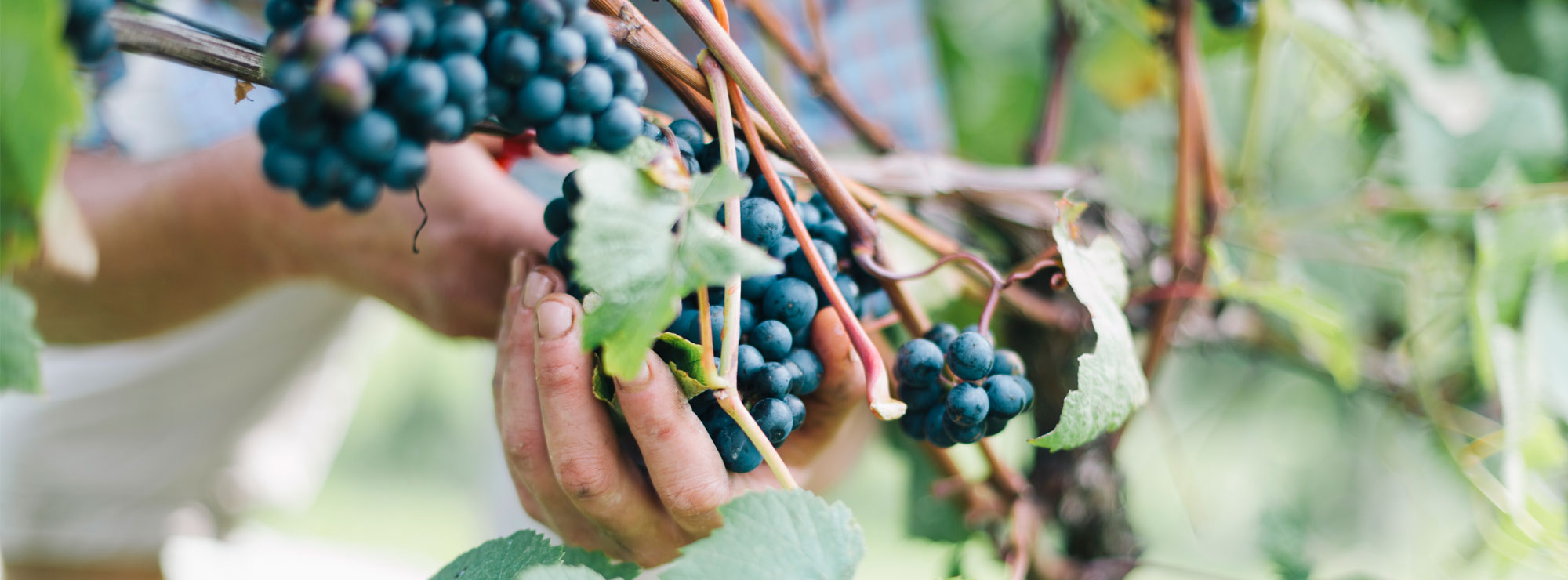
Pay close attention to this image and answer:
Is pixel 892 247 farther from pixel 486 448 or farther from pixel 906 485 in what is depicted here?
pixel 486 448

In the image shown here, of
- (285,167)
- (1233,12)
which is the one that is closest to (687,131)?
(285,167)

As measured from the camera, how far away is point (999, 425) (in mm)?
387

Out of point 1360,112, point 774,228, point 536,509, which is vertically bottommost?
point 536,509

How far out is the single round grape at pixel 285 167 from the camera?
0.78 feet

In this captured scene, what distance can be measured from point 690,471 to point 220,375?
142cm

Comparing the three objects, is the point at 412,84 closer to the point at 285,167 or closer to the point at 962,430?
the point at 285,167

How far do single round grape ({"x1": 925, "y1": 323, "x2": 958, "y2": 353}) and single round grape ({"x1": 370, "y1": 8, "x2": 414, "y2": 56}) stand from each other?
257mm

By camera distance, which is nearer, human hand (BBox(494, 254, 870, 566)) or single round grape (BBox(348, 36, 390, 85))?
single round grape (BBox(348, 36, 390, 85))

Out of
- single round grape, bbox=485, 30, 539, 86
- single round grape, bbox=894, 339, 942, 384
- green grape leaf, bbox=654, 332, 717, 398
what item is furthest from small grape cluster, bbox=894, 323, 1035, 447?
single round grape, bbox=485, 30, 539, 86

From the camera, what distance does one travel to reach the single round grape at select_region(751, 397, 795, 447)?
342mm

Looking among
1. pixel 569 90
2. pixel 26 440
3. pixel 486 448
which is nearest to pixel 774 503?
pixel 569 90

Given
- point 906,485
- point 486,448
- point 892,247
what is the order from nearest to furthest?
point 892,247, point 906,485, point 486,448

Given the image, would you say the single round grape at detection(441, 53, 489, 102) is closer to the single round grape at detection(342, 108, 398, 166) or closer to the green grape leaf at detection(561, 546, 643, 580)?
the single round grape at detection(342, 108, 398, 166)

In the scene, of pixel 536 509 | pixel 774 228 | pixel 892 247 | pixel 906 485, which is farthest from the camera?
pixel 906 485
